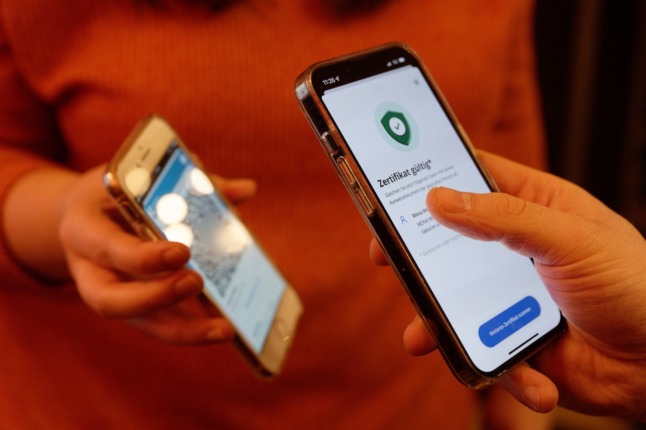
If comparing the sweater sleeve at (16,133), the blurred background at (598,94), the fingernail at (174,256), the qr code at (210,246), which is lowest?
the blurred background at (598,94)

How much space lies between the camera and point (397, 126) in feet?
1.60

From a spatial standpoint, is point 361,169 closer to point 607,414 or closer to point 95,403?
point 607,414

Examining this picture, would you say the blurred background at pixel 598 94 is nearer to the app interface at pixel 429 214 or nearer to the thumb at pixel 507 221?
the app interface at pixel 429 214

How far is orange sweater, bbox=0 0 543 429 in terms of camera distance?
587 millimetres

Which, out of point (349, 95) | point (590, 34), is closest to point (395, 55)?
point (349, 95)

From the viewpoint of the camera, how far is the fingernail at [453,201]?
38cm

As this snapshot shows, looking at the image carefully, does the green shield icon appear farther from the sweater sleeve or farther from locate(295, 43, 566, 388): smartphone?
the sweater sleeve

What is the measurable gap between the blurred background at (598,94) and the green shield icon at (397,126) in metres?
1.00

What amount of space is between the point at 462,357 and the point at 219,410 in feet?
1.10

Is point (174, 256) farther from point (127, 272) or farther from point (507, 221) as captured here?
point (507, 221)

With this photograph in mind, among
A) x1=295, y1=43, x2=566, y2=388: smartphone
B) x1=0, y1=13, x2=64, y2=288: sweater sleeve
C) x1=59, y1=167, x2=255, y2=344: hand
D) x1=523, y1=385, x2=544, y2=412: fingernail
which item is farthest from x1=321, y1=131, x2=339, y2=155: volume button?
x1=0, y1=13, x2=64, y2=288: sweater sleeve

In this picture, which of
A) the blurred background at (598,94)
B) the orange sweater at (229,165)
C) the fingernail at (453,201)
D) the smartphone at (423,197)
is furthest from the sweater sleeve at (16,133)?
the blurred background at (598,94)

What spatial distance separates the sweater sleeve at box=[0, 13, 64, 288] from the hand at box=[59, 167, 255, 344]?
0.10 meters

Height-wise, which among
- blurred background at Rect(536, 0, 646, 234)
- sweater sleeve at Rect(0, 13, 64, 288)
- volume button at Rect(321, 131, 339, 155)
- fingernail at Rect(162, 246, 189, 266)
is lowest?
blurred background at Rect(536, 0, 646, 234)
